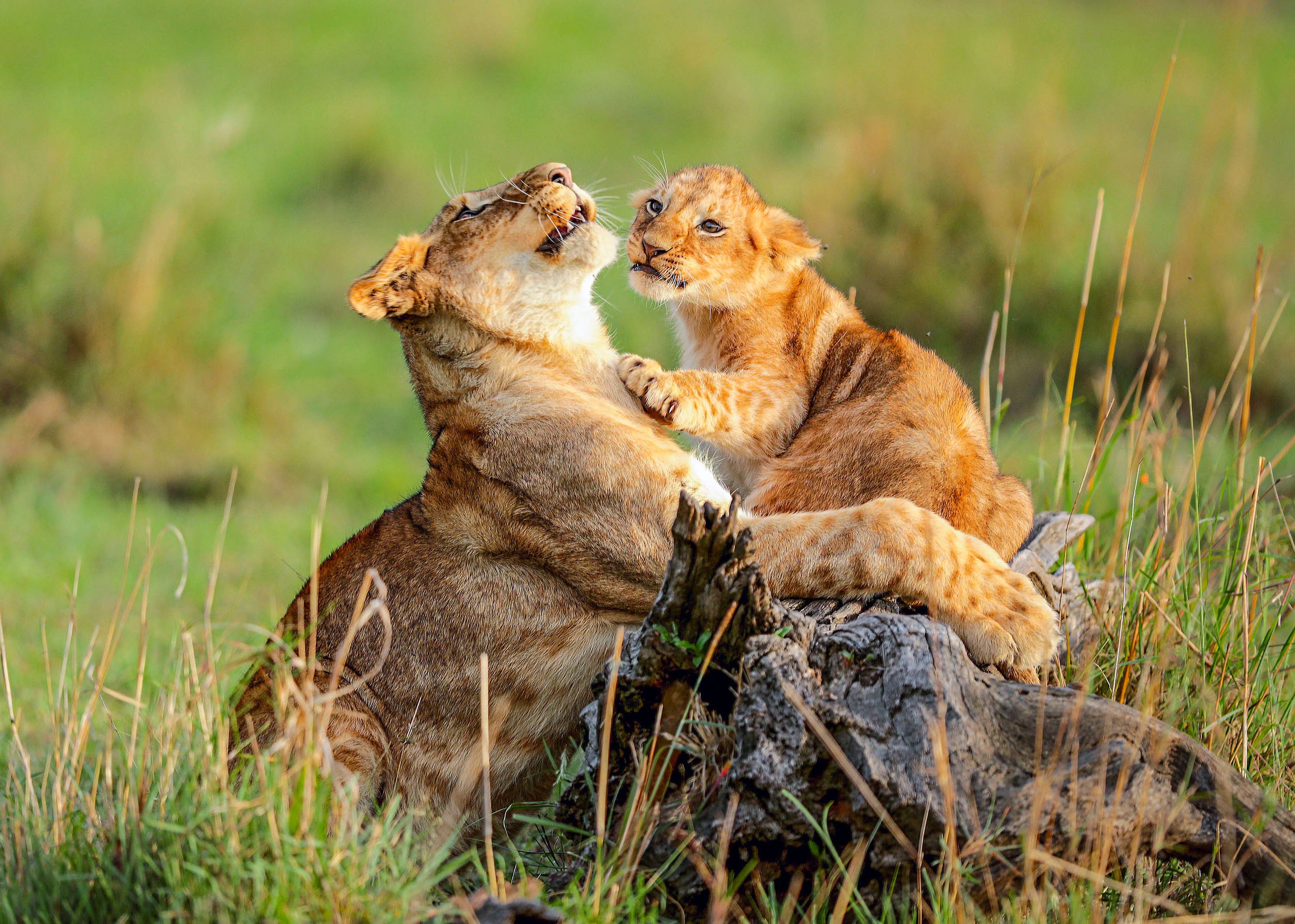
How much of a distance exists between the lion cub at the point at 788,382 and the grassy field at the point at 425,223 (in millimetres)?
527

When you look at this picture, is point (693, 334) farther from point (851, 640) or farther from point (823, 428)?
point (851, 640)

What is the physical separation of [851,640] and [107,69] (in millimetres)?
17010

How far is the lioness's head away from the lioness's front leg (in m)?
1.08

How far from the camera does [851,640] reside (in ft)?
10.2

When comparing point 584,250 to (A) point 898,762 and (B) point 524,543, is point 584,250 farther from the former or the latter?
(A) point 898,762

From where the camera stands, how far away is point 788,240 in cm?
449

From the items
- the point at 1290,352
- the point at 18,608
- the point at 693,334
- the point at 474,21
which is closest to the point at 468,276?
the point at 693,334

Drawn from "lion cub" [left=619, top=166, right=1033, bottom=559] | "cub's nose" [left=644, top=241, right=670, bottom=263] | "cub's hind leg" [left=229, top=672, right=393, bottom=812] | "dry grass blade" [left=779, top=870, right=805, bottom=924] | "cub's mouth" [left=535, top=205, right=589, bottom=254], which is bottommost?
"cub's hind leg" [left=229, top=672, right=393, bottom=812]

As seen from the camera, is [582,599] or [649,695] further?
[582,599]

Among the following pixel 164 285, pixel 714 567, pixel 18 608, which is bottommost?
pixel 18 608

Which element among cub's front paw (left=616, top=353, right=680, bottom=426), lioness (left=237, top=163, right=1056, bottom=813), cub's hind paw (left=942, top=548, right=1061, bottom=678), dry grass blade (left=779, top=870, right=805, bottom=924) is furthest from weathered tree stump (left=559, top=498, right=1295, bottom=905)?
cub's front paw (left=616, top=353, right=680, bottom=426)

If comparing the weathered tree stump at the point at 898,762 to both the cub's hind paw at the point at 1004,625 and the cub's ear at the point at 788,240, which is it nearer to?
the cub's hind paw at the point at 1004,625

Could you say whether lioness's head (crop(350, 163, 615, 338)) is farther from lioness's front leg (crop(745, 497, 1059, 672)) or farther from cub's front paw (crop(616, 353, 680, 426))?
lioness's front leg (crop(745, 497, 1059, 672))

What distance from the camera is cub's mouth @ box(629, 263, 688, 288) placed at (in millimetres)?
4254
